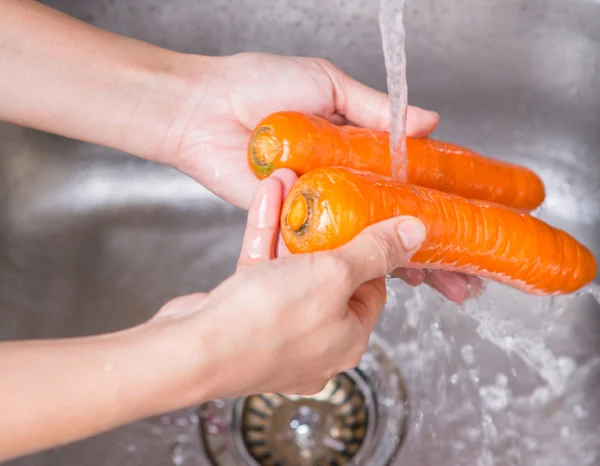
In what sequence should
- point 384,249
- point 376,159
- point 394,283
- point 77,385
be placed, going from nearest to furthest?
point 77,385
point 384,249
point 376,159
point 394,283

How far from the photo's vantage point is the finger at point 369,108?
0.88 metres

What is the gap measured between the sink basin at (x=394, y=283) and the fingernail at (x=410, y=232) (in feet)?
1.34

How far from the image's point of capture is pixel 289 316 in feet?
1.87

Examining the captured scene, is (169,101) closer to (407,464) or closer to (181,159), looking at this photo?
(181,159)

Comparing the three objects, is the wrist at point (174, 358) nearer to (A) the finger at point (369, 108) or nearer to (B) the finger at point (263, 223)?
(B) the finger at point (263, 223)

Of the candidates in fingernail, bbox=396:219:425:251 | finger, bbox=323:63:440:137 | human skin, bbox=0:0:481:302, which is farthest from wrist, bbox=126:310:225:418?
finger, bbox=323:63:440:137

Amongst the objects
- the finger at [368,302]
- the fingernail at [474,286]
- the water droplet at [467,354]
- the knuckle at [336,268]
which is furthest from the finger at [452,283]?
the knuckle at [336,268]

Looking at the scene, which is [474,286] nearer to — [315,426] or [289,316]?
[315,426]

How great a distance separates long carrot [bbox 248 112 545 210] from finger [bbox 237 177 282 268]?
0.17 feet

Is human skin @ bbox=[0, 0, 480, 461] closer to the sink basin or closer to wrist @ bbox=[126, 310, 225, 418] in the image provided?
wrist @ bbox=[126, 310, 225, 418]

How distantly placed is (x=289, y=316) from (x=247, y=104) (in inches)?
16.6

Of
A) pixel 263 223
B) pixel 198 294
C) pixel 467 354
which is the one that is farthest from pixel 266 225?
pixel 467 354

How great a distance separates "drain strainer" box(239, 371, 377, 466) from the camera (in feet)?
3.02

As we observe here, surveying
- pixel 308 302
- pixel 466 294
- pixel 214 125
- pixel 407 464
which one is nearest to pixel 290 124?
pixel 214 125
